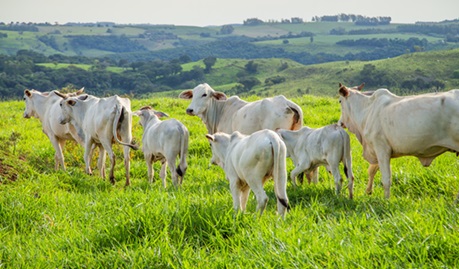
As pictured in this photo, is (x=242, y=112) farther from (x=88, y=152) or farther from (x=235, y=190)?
(x=235, y=190)

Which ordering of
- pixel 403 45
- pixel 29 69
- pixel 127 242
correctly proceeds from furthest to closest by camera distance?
1. pixel 403 45
2. pixel 29 69
3. pixel 127 242

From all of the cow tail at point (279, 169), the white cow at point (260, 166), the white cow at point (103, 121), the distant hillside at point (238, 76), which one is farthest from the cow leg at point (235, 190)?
the distant hillside at point (238, 76)

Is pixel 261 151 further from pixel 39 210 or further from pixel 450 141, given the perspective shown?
pixel 39 210

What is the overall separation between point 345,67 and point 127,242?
11027cm

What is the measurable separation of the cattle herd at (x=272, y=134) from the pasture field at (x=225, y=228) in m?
0.52

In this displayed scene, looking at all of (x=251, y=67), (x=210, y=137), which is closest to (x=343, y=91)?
→ (x=210, y=137)

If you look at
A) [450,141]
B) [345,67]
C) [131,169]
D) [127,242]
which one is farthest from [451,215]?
[345,67]

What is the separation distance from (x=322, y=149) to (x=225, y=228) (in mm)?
3392

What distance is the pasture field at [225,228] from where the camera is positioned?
16.1 feet

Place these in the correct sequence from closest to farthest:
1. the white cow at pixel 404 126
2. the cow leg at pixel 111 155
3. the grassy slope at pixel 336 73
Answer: the white cow at pixel 404 126
the cow leg at pixel 111 155
the grassy slope at pixel 336 73

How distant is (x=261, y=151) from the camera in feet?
23.4

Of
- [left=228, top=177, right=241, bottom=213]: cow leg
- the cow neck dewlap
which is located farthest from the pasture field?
the cow neck dewlap

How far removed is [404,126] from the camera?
8211 millimetres

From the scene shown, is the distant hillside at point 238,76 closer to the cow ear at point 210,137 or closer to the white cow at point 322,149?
the white cow at point 322,149
